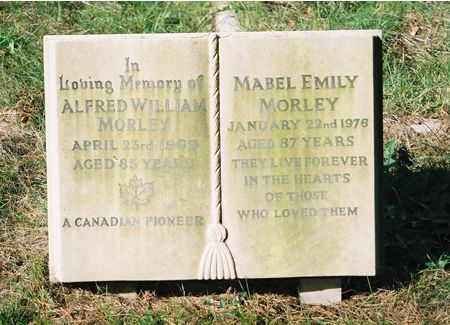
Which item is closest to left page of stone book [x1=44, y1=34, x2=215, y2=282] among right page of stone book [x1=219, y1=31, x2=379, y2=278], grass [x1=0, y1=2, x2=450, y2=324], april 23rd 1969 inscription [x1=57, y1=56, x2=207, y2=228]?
april 23rd 1969 inscription [x1=57, y1=56, x2=207, y2=228]

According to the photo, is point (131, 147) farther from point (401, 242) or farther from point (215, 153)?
point (401, 242)

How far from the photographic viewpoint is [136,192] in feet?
14.8

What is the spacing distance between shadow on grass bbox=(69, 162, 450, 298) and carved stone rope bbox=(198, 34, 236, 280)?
0.18 metres

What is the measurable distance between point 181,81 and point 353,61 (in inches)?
30.6

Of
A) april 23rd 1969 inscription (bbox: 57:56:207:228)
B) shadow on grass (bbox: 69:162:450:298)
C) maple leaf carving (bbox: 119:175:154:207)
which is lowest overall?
shadow on grass (bbox: 69:162:450:298)

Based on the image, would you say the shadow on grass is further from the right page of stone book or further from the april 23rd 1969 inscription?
the april 23rd 1969 inscription

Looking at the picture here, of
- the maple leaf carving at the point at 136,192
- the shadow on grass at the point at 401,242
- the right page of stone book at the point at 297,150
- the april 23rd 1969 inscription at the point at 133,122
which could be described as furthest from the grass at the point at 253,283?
the april 23rd 1969 inscription at the point at 133,122

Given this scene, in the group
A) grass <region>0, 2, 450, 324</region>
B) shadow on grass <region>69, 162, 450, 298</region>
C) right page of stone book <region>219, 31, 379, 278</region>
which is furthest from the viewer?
shadow on grass <region>69, 162, 450, 298</region>

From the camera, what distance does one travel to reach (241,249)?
455cm

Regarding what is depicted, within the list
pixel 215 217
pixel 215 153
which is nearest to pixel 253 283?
pixel 215 217

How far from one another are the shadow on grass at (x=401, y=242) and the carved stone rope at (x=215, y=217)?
0.18 metres

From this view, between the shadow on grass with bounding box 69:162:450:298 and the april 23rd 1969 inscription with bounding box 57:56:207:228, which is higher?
the april 23rd 1969 inscription with bounding box 57:56:207:228

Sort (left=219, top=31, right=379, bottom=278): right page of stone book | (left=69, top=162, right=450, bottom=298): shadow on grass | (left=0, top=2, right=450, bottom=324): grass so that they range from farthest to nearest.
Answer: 1. (left=69, top=162, right=450, bottom=298): shadow on grass
2. (left=0, top=2, right=450, bottom=324): grass
3. (left=219, top=31, right=379, bottom=278): right page of stone book

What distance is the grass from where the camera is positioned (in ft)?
15.3
